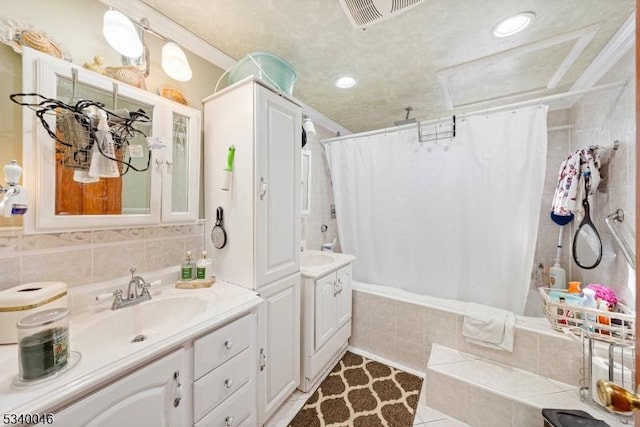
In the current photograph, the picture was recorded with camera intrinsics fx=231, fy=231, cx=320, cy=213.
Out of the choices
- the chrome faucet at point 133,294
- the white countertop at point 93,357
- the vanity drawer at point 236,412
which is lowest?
the vanity drawer at point 236,412

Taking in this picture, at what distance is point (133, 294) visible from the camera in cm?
105

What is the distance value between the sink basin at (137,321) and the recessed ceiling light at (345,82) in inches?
70.0

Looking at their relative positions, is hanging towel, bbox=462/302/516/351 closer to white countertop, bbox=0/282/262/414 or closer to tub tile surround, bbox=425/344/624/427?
tub tile surround, bbox=425/344/624/427

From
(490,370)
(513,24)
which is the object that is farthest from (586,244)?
(513,24)

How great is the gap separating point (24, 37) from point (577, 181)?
3.10m

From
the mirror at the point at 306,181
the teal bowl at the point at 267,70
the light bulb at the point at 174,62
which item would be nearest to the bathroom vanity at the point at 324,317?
the mirror at the point at 306,181

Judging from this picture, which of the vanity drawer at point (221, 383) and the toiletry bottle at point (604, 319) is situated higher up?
the toiletry bottle at point (604, 319)

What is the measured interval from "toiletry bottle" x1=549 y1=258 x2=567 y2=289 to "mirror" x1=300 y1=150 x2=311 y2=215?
7.72 feet

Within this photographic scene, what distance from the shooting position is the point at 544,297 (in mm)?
1431

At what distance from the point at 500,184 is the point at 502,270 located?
68 centimetres

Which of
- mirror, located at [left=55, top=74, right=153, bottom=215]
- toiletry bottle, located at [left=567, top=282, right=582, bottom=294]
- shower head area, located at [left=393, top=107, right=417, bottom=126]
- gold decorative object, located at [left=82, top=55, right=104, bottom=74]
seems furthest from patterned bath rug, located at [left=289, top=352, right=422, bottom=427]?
shower head area, located at [left=393, top=107, right=417, bottom=126]

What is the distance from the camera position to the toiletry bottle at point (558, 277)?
2107mm

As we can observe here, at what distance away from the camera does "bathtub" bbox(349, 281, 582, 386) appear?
136 cm

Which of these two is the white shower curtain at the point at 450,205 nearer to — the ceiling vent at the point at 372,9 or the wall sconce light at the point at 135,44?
the ceiling vent at the point at 372,9
